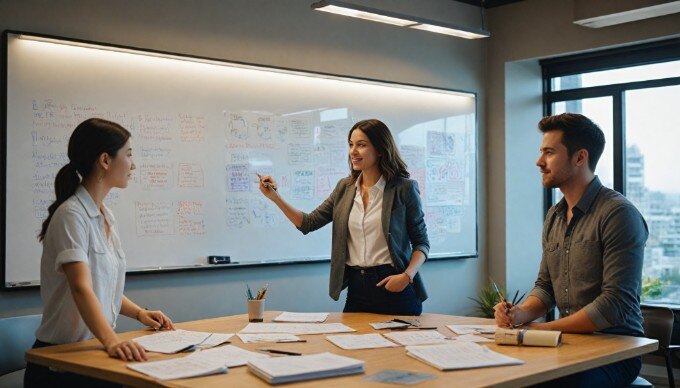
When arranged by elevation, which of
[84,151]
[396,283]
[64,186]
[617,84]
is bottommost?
[396,283]

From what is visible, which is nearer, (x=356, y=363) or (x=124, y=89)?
(x=356, y=363)

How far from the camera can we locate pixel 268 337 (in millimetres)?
2818

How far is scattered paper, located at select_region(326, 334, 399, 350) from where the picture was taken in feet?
8.65

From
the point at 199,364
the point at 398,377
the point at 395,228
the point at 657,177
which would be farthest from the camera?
the point at 657,177

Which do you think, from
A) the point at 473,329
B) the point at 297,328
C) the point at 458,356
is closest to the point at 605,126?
the point at 473,329

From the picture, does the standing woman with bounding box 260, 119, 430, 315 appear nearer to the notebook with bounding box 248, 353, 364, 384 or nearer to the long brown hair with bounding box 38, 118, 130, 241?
the long brown hair with bounding box 38, 118, 130, 241

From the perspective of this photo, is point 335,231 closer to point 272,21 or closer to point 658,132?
point 272,21

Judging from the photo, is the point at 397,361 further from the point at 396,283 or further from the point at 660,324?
the point at 660,324

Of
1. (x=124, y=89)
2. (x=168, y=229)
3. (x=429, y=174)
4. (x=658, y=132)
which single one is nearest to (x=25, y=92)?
(x=124, y=89)

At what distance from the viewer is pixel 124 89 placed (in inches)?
176

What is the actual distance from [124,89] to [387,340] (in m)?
2.48

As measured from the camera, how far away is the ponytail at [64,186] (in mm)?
2609

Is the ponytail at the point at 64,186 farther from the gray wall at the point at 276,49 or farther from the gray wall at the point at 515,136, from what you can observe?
the gray wall at the point at 515,136

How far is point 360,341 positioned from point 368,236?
115 centimetres
